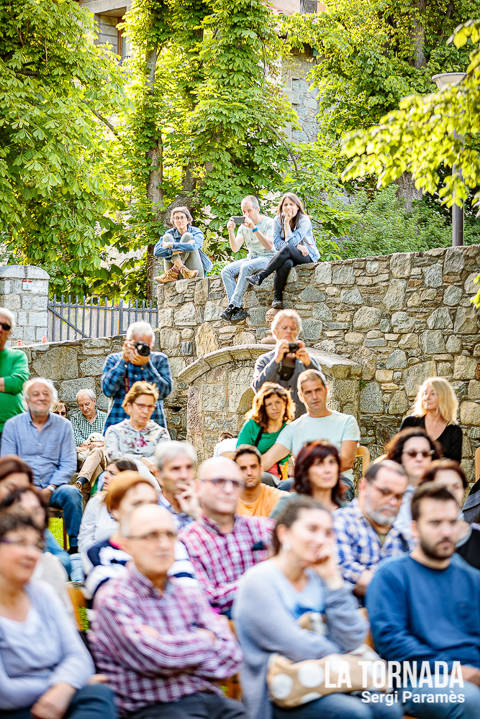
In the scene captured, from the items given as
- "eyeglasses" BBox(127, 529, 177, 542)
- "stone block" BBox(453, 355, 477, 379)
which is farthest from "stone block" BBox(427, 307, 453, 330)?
"eyeglasses" BBox(127, 529, 177, 542)

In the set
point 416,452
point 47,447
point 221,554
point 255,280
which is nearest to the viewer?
point 221,554

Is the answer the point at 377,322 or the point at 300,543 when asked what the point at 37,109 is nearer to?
the point at 377,322

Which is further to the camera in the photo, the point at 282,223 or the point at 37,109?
the point at 37,109

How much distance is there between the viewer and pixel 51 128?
1473cm

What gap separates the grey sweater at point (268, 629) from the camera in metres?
3.65

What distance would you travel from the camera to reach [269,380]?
283 inches

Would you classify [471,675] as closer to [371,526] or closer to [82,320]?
[371,526]

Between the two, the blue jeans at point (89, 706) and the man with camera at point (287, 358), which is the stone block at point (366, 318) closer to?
the man with camera at point (287, 358)

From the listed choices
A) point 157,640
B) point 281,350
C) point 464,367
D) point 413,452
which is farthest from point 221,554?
point 464,367

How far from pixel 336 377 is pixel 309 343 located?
0.85 m

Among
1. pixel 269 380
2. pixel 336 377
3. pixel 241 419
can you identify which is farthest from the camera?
pixel 241 419

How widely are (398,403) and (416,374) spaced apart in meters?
0.33

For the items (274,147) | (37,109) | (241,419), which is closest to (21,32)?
(37,109)

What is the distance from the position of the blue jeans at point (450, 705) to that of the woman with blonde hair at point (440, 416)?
8.91 feet
